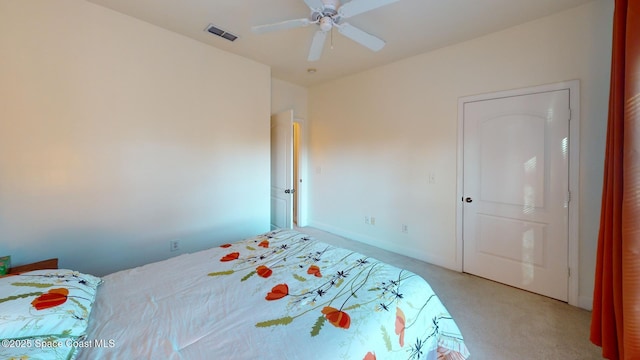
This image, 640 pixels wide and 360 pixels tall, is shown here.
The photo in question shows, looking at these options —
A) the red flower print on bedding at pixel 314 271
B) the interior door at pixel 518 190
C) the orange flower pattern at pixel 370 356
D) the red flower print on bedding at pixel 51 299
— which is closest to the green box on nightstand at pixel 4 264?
the red flower print on bedding at pixel 51 299

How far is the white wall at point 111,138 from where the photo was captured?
184 centimetres

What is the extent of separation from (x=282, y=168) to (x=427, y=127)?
83.8 inches

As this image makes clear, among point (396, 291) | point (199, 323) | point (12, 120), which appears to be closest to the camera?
point (199, 323)

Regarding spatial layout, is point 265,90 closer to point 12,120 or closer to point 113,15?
point 113,15

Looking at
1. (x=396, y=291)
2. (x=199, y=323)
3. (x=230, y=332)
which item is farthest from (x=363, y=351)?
(x=199, y=323)

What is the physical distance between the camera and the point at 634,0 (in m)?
1.12

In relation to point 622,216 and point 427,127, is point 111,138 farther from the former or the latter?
point 622,216

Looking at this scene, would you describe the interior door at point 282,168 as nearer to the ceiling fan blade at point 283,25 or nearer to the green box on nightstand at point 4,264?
the ceiling fan blade at point 283,25

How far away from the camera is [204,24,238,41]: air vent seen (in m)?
2.44

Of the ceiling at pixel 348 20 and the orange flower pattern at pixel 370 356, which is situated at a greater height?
the ceiling at pixel 348 20

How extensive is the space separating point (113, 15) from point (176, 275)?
7.78 feet

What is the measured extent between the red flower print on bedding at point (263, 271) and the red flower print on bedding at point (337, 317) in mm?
487

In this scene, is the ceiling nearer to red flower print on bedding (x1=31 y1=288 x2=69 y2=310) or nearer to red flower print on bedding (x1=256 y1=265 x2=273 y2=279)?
red flower print on bedding (x1=256 y1=265 x2=273 y2=279)

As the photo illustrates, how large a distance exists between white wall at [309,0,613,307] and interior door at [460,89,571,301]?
132 millimetres
